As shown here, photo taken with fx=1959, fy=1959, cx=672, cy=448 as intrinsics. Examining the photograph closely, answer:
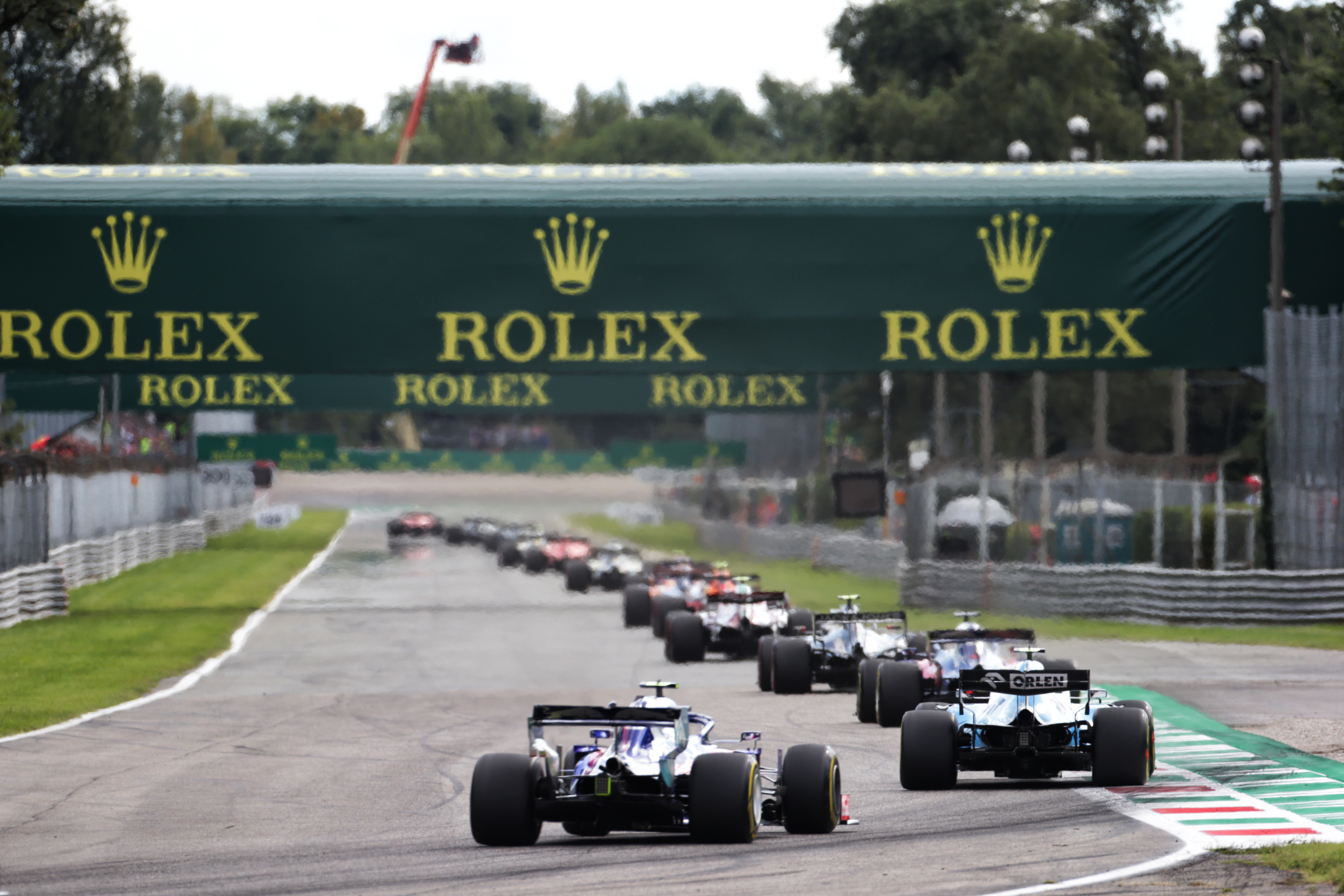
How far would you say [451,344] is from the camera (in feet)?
120

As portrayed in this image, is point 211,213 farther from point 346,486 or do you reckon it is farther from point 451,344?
point 346,486

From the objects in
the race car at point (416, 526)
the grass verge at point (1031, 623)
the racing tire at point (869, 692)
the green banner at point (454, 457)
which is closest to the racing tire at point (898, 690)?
the racing tire at point (869, 692)

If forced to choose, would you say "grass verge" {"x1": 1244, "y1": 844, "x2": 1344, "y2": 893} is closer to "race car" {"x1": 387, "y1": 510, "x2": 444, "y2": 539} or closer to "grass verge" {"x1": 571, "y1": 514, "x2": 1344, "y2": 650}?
"grass verge" {"x1": 571, "y1": 514, "x2": 1344, "y2": 650}

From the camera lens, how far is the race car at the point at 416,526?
3356 inches

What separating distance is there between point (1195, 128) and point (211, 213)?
164ft

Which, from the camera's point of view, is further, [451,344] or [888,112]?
[888,112]

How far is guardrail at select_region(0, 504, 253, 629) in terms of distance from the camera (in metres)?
36.2

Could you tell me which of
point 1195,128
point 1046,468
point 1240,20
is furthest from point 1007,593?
point 1240,20

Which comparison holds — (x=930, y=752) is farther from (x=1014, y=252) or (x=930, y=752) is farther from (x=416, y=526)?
(x=416, y=526)

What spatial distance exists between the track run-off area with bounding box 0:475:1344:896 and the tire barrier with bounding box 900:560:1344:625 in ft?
8.34

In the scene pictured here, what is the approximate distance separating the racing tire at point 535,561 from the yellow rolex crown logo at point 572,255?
23.6 m

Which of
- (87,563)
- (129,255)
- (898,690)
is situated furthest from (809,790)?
(87,563)

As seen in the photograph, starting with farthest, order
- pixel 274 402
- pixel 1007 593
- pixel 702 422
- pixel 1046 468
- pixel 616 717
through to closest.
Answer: pixel 702 422 → pixel 274 402 → pixel 1046 468 → pixel 1007 593 → pixel 616 717

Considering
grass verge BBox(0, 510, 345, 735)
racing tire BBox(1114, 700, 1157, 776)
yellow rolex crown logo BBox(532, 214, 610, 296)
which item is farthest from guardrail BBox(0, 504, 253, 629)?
racing tire BBox(1114, 700, 1157, 776)
